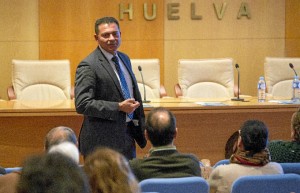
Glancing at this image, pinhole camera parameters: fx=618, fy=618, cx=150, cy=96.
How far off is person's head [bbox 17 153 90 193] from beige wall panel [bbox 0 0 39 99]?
23.5ft

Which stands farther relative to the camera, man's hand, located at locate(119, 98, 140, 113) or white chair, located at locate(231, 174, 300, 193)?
man's hand, located at locate(119, 98, 140, 113)

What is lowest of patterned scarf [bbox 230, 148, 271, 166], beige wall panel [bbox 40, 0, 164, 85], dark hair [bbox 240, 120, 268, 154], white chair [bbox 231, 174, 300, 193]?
white chair [bbox 231, 174, 300, 193]

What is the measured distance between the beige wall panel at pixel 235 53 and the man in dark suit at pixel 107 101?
4547 mm

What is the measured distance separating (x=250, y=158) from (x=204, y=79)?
11.9ft

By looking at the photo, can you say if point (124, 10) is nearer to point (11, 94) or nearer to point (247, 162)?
point (11, 94)

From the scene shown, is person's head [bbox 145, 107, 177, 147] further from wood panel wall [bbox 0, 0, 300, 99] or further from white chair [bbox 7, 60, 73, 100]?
wood panel wall [bbox 0, 0, 300, 99]

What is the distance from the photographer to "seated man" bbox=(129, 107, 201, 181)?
3.17 metres

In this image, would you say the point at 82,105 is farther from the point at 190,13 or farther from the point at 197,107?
the point at 190,13

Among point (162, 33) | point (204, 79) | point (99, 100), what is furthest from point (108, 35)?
point (162, 33)

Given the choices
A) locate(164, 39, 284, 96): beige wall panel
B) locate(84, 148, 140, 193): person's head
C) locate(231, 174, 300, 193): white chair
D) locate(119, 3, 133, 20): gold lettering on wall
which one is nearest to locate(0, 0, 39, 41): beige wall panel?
locate(119, 3, 133, 20): gold lettering on wall

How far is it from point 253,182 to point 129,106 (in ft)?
3.79

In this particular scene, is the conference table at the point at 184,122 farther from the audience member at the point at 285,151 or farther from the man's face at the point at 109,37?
the audience member at the point at 285,151

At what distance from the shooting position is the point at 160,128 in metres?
3.43

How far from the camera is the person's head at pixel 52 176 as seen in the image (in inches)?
52.0
